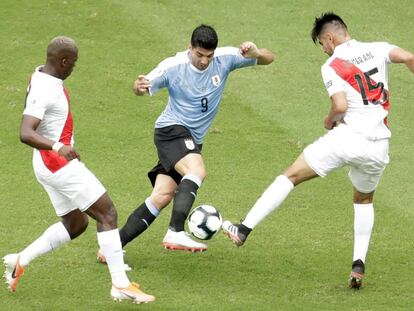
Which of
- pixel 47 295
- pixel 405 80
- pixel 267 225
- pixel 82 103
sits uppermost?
pixel 405 80

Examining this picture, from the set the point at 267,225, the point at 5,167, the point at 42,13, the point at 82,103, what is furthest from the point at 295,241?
the point at 42,13

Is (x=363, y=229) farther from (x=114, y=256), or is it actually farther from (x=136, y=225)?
(x=114, y=256)

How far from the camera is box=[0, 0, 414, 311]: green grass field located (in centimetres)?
966

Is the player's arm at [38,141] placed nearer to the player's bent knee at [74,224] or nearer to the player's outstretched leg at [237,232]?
the player's bent knee at [74,224]

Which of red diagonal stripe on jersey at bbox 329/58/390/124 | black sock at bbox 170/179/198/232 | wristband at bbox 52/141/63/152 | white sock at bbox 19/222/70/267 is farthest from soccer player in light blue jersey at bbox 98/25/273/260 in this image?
wristband at bbox 52/141/63/152

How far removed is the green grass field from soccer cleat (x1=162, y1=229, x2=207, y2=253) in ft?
0.74

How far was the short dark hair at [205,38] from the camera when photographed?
10031 millimetres

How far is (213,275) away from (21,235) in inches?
87.5

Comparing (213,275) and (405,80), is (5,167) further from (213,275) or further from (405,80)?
(405,80)

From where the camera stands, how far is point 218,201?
39.8 ft

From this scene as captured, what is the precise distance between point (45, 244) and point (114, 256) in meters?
0.79

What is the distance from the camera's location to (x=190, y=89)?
34.2 ft

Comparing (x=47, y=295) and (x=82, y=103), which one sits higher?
(x=82, y=103)

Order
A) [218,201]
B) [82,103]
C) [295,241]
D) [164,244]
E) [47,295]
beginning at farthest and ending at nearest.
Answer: [82,103] → [218,201] → [295,241] → [164,244] → [47,295]
